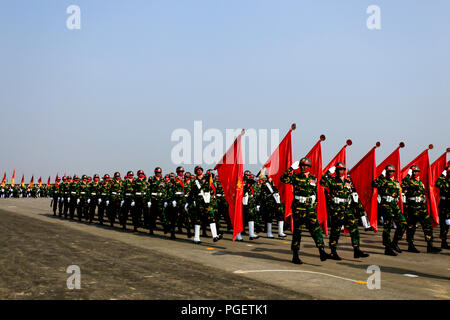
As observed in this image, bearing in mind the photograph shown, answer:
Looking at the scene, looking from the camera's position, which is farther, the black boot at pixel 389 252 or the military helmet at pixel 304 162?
the black boot at pixel 389 252

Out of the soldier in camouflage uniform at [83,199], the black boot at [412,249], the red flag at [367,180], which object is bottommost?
the black boot at [412,249]

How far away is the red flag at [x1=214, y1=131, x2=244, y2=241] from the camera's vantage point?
10.7m

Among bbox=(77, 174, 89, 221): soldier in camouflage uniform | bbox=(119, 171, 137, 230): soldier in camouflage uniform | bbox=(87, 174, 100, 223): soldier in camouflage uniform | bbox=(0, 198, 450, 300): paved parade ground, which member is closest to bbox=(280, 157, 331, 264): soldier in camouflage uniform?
bbox=(0, 198, 450, 300): paved parade ground

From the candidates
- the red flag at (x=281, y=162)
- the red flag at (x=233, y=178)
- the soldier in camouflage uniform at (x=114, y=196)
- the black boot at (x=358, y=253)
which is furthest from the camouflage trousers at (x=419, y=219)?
the soldier in camouflage uniform at (x=114, y=196)

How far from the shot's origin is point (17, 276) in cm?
654

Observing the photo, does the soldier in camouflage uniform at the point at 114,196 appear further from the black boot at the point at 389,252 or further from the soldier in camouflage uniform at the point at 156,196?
the black boot at the point at 389,252

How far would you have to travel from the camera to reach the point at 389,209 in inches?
390

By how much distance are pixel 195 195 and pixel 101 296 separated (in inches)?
252

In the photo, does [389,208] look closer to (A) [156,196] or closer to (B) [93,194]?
(A) [156,196]

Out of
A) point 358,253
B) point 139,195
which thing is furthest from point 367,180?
point 139,195

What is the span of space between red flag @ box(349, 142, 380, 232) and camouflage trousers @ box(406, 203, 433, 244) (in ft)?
3.27

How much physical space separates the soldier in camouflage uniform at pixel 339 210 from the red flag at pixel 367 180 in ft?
6.88

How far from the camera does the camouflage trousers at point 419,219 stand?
10.3 m

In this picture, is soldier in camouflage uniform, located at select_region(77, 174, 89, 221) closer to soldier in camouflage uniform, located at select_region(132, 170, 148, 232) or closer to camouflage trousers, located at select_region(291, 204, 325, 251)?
soldier in camouflage uniform, located at select_region(132, 170, 148, 232)
